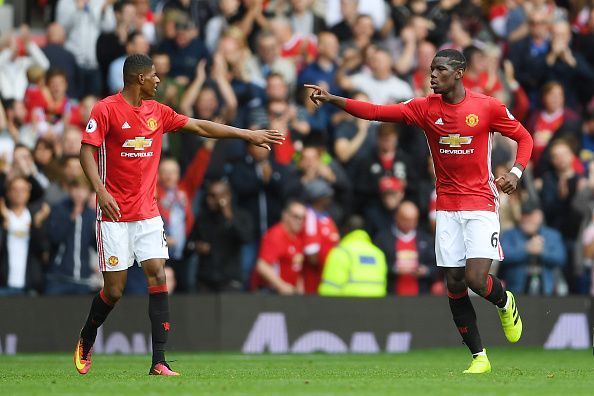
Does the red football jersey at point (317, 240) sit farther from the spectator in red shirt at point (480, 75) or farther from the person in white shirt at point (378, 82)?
the spectator in red shirt at point (480, 75)

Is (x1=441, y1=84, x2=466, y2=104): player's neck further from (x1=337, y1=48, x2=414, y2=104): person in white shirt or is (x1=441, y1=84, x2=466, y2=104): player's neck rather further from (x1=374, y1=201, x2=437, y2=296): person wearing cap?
(x1=337, y1=48, x2=414, y2=104): person in white shirt

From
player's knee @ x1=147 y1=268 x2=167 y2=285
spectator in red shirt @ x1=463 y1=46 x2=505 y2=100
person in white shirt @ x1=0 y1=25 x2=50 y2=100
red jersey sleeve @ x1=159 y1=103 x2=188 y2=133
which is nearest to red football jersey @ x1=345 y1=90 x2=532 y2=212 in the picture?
red jersey sleeve @ x1=159 y1=103 x2=188 y2=133

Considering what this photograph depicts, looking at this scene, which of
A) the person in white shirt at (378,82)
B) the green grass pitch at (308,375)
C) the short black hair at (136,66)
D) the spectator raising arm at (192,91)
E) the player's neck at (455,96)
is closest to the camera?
the green grass pitch at (308,375)

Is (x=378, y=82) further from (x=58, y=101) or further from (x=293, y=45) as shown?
(x=58, y=101)

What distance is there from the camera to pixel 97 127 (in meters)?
11.5

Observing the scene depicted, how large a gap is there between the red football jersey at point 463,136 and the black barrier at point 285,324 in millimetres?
5533

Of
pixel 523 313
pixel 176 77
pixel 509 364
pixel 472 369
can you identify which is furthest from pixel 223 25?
pixel 472 369

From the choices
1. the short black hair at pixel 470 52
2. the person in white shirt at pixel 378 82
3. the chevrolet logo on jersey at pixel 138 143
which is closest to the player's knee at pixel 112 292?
the chevrolet logo on jersey at pixel 138 143

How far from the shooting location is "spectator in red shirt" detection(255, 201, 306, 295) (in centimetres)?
1734

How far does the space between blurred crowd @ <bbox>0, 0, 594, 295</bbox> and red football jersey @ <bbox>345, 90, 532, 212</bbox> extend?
Result: 17.2ft

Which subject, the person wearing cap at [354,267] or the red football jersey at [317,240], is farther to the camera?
the red football jersey at [317,240]

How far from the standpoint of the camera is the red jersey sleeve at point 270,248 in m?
17.3

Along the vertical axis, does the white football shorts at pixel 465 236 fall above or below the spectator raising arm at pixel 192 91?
below

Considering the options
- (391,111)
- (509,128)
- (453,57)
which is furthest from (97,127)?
(509,128)
